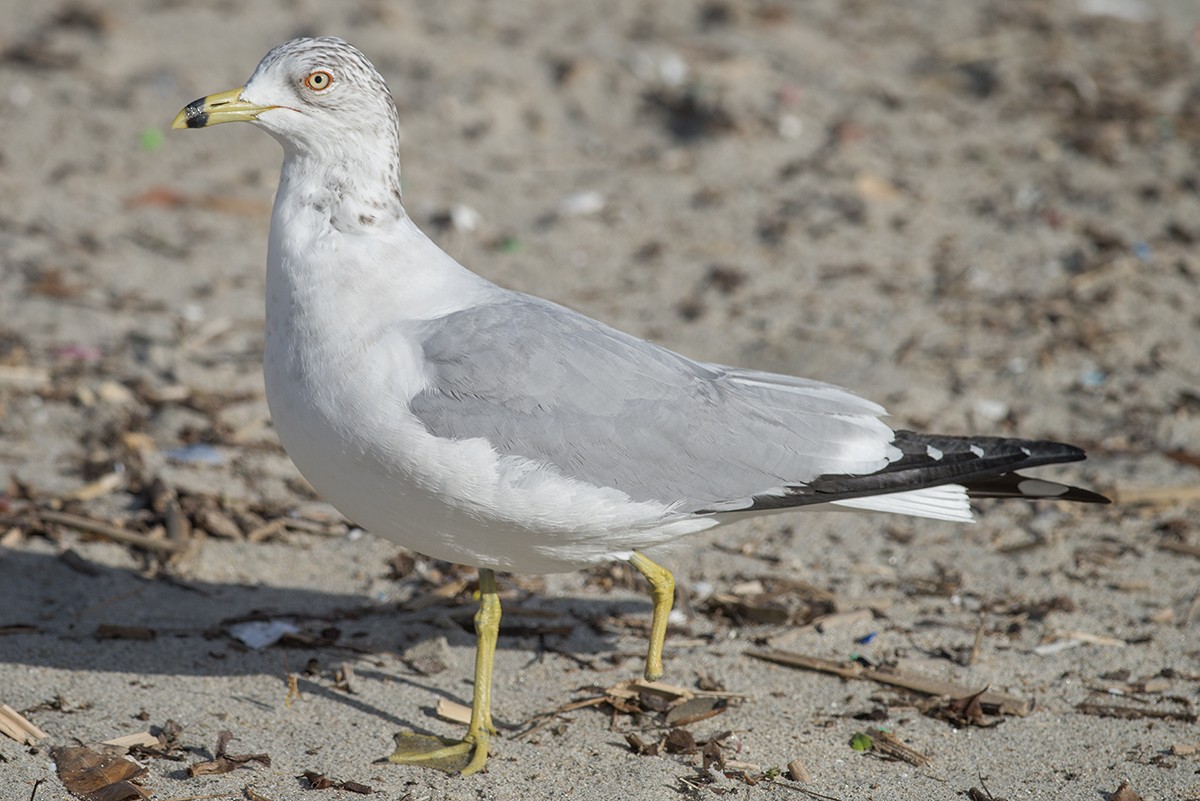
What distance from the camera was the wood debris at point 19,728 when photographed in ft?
11.4

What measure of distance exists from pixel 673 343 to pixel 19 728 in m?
3.68

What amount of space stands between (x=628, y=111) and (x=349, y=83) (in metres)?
5.02

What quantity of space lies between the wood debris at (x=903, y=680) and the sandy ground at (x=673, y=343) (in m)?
0.05

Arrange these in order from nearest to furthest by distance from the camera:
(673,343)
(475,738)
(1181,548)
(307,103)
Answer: (307,103), (475,738), (1181,548), (673,343)

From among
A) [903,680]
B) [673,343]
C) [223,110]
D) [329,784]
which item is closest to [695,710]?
[903,680]

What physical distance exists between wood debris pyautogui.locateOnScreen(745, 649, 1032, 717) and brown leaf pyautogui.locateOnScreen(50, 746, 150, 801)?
193cm

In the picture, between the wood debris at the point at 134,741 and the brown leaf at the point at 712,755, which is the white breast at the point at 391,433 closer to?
the brown leaf at the point at 712,755

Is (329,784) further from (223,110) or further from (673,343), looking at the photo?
(673,343)

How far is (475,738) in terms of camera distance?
12.0ft

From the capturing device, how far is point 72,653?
13.2 ft

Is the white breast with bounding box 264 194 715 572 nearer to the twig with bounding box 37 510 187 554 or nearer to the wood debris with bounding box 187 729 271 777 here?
the wood debris with bounding box 187 729 271 777

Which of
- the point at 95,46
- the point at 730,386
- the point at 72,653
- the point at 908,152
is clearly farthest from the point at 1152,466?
the point at 95,46

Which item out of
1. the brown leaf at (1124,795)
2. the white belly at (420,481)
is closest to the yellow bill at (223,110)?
the white belly at (420,481)

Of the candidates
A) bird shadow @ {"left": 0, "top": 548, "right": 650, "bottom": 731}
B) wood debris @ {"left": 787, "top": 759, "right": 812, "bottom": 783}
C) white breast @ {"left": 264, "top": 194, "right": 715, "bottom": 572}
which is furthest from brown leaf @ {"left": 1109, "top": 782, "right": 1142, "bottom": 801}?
bird shadow @ {"left": 0, "top": 548, "right": 650, "bottom": 731}
